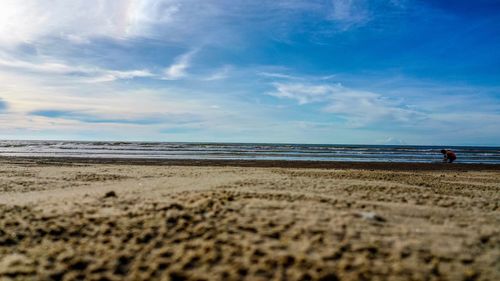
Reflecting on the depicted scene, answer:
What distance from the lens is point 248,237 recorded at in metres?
6.54

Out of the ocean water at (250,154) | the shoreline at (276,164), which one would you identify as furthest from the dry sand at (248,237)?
the ocean water at (250,154)

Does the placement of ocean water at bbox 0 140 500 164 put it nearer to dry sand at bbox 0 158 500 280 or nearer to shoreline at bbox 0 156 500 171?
shoreline at bbox 0 156 500 171

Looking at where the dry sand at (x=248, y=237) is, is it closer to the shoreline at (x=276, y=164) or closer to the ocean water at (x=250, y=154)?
the shoreline at (x=276, y=164)

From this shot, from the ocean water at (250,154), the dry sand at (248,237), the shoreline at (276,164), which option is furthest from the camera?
the ocean water at (250,154)

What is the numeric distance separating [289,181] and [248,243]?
688 centimetres

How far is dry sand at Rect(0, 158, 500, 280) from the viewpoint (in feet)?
18.1

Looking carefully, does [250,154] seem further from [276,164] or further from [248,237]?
[248,237]

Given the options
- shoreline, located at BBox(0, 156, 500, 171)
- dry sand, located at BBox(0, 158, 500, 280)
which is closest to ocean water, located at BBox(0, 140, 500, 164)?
shoreline, located at BBox(0, 156, 500, 171)

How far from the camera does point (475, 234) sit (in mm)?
7172

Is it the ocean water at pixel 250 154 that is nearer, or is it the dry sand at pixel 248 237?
the dry sand at pixel 248 237

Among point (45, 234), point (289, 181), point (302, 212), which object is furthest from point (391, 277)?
point (289, 181)

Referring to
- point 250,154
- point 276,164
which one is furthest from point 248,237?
point 250,154

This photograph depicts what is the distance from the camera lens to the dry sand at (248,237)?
551 cm

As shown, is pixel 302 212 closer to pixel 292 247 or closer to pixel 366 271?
pixel 292 247
